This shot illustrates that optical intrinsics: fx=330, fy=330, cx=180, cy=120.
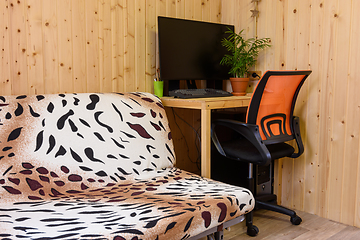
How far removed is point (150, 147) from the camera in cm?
197

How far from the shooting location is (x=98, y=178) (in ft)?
5.79

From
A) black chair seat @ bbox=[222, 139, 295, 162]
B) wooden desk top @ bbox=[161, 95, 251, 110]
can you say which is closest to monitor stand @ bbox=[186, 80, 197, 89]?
wooden desk top @ bbox=[161, 95, 251, 110]

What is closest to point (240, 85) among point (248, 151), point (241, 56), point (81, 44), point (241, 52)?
point (241, 56)

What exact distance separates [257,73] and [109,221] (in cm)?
197

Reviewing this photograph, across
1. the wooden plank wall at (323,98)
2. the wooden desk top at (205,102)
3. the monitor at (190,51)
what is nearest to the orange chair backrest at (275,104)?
the wooden desk top at (205,102)

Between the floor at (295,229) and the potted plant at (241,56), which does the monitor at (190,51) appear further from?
the floor at (295,229)

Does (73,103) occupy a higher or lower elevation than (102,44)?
lower

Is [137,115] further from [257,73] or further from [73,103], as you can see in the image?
[257,73]

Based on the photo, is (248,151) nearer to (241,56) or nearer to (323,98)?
(323,98)

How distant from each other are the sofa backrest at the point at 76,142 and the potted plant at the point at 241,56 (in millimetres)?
905

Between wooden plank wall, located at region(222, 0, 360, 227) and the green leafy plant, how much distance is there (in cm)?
10

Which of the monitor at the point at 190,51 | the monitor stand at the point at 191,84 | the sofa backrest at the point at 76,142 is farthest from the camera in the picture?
the monitor stand at the point at 191,84

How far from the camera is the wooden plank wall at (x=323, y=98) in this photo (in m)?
2.26

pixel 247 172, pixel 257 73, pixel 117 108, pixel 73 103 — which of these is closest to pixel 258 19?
pixel 257 73
